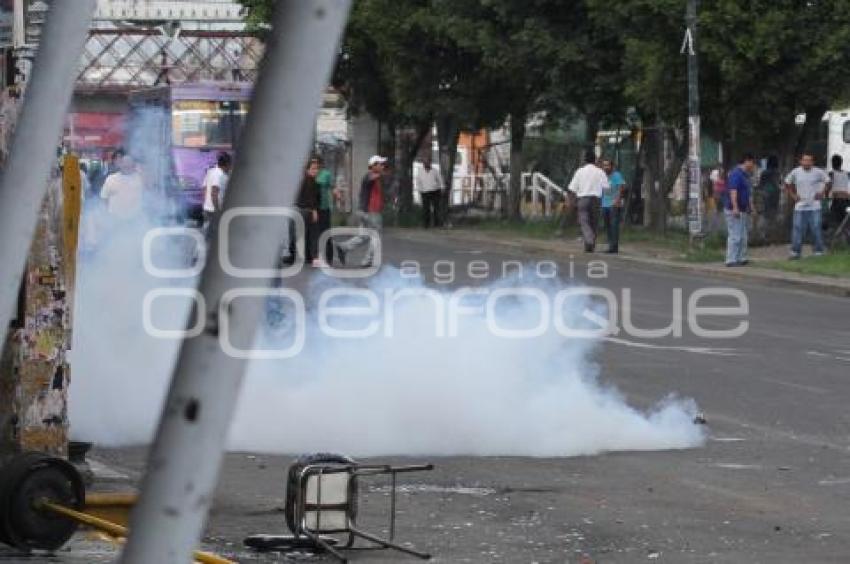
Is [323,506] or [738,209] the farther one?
[738,209]

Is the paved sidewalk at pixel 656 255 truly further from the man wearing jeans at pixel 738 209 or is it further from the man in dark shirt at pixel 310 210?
the man in dark shirt at pixel 310 210

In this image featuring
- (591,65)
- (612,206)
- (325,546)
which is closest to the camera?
(325,546)

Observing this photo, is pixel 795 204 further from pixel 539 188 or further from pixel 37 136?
pixel 37 136

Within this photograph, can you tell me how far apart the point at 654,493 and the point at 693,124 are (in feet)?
76.3

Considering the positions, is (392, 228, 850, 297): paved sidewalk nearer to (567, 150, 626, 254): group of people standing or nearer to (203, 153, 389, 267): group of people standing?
(567, 150, 626, 254): group of people standing

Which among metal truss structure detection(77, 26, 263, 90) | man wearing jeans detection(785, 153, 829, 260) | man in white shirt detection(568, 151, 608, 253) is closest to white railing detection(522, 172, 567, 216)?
man in white shirt detection(568, 151, 608, 253)

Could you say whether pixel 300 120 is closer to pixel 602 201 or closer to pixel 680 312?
pixel 680 312

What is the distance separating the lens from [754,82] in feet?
111

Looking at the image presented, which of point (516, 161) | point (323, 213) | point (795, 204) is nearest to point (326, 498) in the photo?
point (323, 213)

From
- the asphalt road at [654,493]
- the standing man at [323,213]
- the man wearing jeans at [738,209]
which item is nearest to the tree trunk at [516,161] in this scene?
the standing man at [323,213]

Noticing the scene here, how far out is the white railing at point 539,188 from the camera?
48.8m

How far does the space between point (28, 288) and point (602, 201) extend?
27058 millimetres

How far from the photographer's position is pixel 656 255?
35.2 meters

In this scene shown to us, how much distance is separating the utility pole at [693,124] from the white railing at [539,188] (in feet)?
44.7
